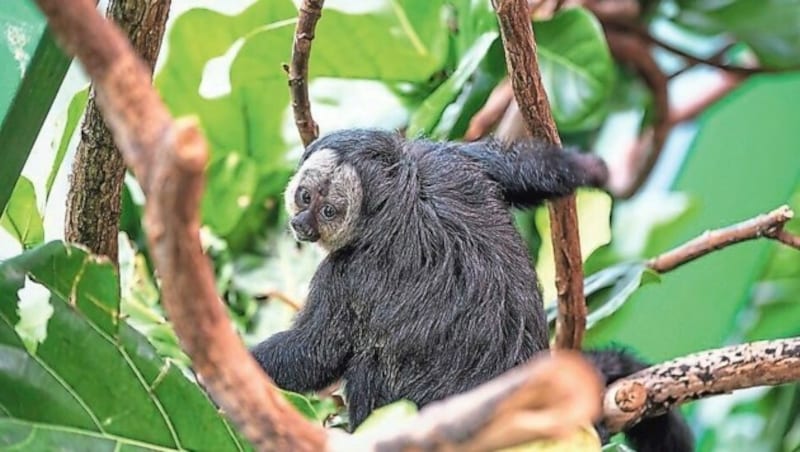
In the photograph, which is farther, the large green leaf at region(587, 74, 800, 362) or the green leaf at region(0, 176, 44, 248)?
the large green leaf at region(587, 74, 800, 362)

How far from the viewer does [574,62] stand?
48.1 inches

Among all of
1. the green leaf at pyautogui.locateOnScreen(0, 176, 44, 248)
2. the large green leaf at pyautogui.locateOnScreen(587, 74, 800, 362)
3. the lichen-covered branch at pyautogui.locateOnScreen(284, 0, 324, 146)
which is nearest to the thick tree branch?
the lichen-covered branch at pyautogui.locateOnScreen(284, 0, 324, 146)

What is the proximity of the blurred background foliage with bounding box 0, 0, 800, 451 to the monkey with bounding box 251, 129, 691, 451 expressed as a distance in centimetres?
10

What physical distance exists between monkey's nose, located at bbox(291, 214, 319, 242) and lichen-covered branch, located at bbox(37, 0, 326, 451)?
0.55 m

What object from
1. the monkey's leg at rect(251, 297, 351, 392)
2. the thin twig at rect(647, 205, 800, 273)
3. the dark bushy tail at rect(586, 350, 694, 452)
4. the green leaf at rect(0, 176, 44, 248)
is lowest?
the dark bushy tail at rect(586, 350, 694, 452)

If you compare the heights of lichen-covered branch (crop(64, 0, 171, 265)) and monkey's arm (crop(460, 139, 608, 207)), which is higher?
lichen-covered branch (crop(64, 0, 171, 265))

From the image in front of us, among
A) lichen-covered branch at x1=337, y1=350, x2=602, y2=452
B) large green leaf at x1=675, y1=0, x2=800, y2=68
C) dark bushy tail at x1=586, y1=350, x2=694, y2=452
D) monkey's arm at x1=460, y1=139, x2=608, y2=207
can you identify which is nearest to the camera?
lichen-covered branch at x1=337, y1=350, x2=602, y2=452

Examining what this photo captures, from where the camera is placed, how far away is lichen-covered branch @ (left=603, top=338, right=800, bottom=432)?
0.83m

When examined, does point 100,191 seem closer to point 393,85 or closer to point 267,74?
point 267,74

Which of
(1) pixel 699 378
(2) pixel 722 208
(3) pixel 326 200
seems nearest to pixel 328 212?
(3) pixel 326 200

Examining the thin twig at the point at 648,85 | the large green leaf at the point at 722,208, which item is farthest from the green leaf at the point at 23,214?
the thin twig at the point at 648,85

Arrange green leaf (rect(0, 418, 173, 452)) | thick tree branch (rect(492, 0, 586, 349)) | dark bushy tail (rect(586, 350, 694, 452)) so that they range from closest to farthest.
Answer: green leaf (rect(0, 418, 173, 452))
thick tree branch (rect(492, 0, 586, 349))
dark bushy tail (rect(586, 350, 694, 452))

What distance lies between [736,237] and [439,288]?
1.04 feet

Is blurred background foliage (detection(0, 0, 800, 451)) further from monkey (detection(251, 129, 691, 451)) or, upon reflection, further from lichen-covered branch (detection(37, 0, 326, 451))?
lichen-covered branch (detection(37, 0, 326, 451))
